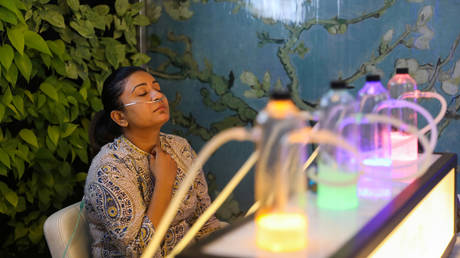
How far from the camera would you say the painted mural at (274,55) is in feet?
8.38

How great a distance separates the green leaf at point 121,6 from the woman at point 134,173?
Answer: 831mm

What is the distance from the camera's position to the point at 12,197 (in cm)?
231

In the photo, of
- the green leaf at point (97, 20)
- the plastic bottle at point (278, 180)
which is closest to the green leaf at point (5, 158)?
the green leaf at point (97, 20)

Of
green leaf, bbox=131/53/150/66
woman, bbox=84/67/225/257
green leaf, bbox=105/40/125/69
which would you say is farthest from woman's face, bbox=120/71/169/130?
green leaf, bbox=131/53/150/66

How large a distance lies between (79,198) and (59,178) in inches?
9.2

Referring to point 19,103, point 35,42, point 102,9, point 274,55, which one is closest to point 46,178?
point 19,103

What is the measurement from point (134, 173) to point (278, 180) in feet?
3.97

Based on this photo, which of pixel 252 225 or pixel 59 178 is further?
pixel 59 178

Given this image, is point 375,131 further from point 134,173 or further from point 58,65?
point 58,65

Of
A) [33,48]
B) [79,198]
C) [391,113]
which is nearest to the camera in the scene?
[391,113]

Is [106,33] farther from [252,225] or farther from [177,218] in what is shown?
[252,225]

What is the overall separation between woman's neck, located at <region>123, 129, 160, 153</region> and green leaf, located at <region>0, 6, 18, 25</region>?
64 centimetres

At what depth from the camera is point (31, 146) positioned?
2346mm

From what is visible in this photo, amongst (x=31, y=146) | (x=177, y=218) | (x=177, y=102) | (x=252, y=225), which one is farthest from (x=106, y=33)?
(x=252, y=225)
